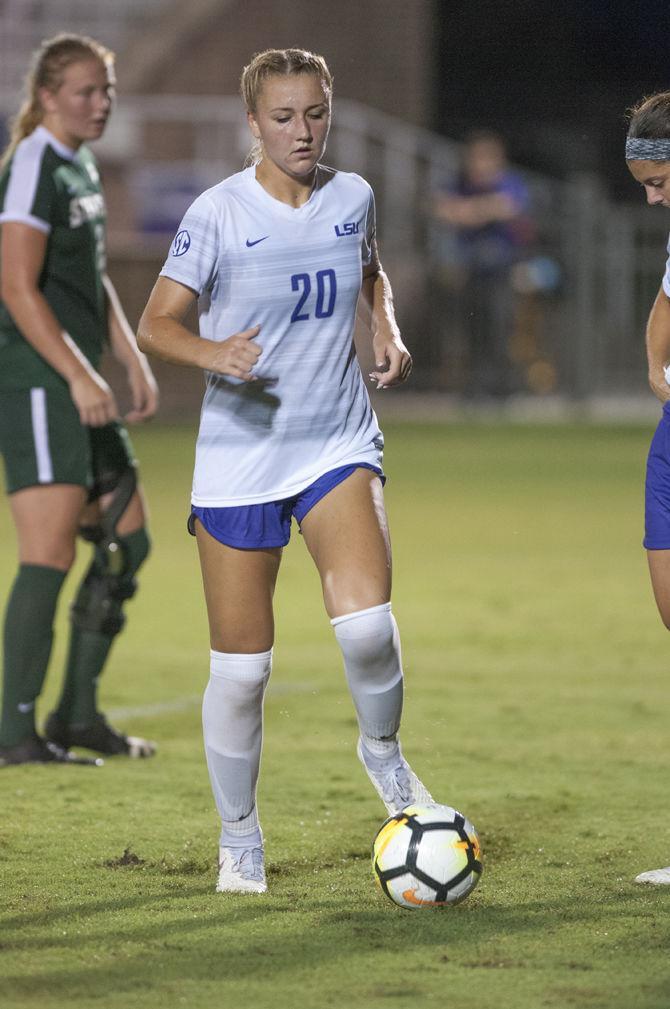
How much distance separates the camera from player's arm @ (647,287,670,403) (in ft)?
16.5

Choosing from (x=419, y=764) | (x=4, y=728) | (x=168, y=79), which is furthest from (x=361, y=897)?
(x=168, y=79)

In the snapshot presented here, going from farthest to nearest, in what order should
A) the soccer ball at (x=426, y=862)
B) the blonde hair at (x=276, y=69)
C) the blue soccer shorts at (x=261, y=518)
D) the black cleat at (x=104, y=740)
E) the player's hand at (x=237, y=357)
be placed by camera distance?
the black cleat at (x=104, y=740), the blue soccer shorts at (x=261, y=518), the blonde hair at (x=276, y=69), the soccer ball at (x=426, y=862), the player's hand at (x=237, y=357)

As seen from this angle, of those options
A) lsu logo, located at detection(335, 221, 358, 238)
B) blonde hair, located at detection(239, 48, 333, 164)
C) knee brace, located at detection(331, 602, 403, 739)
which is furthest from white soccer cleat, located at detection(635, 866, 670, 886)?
blonde hair, located at detection(239, 48, 333, 164)

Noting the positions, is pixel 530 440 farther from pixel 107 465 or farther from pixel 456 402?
pixel 107 465

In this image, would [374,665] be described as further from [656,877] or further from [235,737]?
[656,877]

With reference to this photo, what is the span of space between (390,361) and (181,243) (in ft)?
2.08

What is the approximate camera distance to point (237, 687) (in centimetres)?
464

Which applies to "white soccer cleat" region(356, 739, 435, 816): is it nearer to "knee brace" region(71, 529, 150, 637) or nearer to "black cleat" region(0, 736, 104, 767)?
"black cleat" region(0, 736, 104, 767)

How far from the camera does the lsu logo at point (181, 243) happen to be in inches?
177

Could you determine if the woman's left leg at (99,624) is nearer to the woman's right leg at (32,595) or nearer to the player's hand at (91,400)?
the woman's right leg at (32,595)

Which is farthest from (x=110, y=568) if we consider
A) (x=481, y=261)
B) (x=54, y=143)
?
(x=481, y=261)

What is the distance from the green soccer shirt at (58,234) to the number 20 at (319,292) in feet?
5.37

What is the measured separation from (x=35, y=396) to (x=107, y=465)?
391 millimetres

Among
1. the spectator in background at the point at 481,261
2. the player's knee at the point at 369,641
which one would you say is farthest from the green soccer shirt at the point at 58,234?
the spectator in background at the point at 481,261
